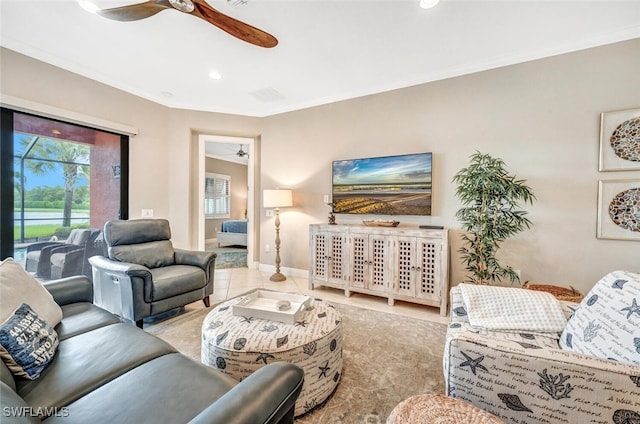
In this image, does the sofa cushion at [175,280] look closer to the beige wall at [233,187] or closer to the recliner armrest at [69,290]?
the recliner armrest at [69,290]

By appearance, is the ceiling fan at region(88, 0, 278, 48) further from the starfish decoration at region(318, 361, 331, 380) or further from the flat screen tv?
the starfish decoration at region(318, 361, 331, 380)

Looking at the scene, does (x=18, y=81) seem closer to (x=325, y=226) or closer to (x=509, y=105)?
(x=325, y=226)

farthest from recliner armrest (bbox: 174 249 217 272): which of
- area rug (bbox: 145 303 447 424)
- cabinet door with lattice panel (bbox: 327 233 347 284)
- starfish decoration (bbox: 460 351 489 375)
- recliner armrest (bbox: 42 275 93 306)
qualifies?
starfish decoration (bbox: 460 351 489 375)

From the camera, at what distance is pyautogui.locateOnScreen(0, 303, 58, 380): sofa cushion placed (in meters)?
1.04

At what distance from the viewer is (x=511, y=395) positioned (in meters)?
0.95

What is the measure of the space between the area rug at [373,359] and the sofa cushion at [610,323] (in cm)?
81

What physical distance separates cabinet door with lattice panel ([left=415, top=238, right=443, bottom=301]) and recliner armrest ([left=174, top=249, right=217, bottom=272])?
91.6 inches

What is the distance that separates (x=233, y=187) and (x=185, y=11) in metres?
7.25

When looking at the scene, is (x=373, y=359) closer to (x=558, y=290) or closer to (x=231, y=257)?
(x=558, y=290)

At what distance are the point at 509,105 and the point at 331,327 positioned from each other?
9.81ft

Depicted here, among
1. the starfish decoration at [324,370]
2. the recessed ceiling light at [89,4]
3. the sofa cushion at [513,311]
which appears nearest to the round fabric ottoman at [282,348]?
the starfish decoration at [324,370]

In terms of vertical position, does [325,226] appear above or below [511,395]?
above

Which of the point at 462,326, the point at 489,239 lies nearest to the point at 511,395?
the point at 462,326

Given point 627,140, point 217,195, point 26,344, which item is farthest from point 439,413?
point 217,195
